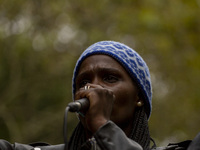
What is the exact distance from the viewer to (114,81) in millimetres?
4395

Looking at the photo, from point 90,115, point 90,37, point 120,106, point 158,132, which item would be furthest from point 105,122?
point 158,132

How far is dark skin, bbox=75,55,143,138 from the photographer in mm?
4066

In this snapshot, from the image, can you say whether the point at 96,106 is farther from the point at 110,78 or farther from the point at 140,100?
the point at 140,100

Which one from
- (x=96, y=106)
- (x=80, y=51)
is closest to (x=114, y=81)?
(x=96, y=106)

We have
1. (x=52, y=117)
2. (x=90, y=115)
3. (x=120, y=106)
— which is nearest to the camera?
(x=90, y=115)

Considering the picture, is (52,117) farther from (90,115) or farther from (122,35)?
(90,115)

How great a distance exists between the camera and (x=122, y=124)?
14.4 ft

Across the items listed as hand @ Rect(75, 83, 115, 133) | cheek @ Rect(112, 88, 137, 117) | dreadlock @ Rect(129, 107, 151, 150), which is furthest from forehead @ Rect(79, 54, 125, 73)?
hand @ Rect(75, 83, 115, 133)

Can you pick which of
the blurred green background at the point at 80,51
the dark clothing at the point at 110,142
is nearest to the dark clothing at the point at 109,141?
the dark clothing at the point at 110,142

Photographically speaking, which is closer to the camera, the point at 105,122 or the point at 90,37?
the point at 105,122

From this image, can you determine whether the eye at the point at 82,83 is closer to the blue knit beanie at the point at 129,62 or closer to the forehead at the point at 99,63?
the forehead at the point at 99,63

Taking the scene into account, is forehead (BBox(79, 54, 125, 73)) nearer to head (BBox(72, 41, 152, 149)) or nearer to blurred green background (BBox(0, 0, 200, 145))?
head (BBox(72, 41, 152, 149))

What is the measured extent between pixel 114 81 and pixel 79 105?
2.32ft

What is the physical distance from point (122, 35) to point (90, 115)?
10.0 metres
